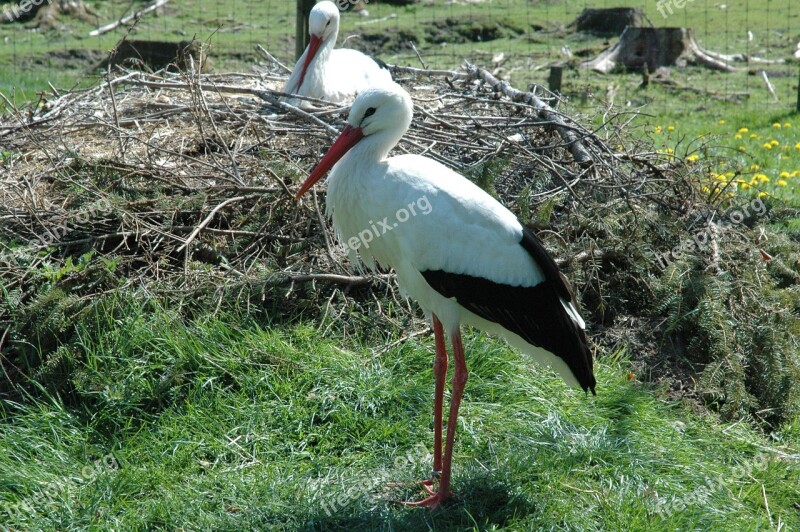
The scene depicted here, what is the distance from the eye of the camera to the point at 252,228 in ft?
13.5

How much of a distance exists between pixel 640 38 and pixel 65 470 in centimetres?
847

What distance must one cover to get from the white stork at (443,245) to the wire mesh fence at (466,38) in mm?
5320

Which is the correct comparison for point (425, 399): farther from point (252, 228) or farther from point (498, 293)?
point (252, 228)

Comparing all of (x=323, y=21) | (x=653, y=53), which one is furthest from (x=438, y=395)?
(x=653, y=53)

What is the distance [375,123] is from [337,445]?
1.20 m

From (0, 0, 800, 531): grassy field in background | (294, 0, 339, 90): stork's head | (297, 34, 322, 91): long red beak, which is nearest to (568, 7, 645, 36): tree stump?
(294, 0, 339, 90): stork's head

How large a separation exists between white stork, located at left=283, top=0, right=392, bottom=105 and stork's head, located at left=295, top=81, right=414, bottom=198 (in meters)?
2.65

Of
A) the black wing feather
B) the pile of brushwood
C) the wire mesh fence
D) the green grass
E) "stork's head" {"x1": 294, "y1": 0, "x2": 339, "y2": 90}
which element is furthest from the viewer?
the wire mesh fence

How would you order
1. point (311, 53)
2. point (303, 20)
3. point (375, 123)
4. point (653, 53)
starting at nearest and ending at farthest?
point (375, 123) → point (311, 53) → point (303, 20) → point (653, 53)

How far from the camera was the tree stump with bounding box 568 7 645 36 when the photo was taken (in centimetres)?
1138

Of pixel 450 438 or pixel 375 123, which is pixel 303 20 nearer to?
pixel 375 123

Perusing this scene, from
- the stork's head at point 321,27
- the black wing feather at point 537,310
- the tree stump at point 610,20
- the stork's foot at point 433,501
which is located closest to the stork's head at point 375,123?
the black wing feather at point 537,310

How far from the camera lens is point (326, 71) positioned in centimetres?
580

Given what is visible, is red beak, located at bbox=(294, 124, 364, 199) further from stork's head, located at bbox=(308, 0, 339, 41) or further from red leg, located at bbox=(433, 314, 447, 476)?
stork's head, located at bbox=(308, 0, 339, 41)
